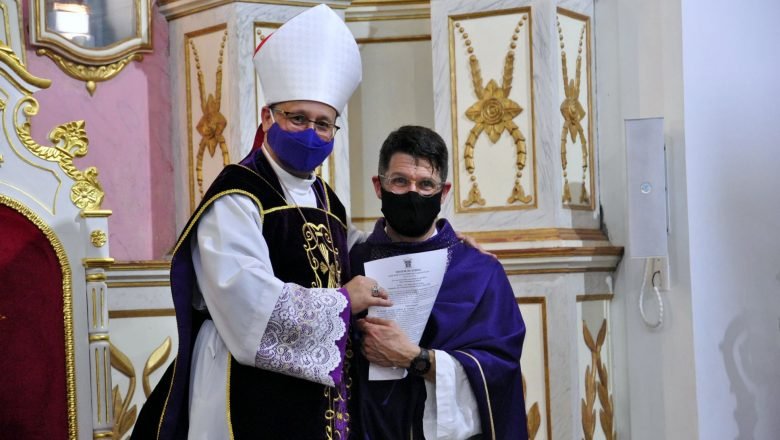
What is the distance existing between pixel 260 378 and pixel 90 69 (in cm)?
257

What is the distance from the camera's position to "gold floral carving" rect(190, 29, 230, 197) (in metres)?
5.06

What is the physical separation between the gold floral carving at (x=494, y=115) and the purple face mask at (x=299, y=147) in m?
2.12

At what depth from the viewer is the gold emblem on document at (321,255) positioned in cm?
303

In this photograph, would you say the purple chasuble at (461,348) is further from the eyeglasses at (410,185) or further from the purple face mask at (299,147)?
the purple face mask at (299,147)

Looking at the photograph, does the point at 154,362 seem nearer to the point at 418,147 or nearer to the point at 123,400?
the point at 123,400

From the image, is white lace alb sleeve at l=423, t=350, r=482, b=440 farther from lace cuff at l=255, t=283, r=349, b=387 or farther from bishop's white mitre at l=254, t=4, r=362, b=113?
bishop's white mitre at l=254, t=4, r=362, b=113

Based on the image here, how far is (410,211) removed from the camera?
3.16m

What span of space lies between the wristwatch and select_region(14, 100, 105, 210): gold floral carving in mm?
1322

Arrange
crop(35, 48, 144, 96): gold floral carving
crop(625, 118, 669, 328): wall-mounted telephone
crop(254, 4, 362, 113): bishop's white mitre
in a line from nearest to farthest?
1. crop(254, 4, 362, 113): bishop's white mitre
2. crop(625, 118, 669, 328): wall-mounted telephone
3. crop(35, 48, 144, 96): gold floral carving

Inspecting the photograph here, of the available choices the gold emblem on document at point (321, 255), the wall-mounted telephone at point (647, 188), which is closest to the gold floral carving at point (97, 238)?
the gold emblem on document at point (321, 255)

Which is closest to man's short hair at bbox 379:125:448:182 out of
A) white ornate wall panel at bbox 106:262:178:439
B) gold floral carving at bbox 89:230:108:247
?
gold floral carving at bbox 89:230:108:247

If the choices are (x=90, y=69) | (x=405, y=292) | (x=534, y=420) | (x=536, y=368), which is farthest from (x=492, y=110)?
(x=405, y=292)

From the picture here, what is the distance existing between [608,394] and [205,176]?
2.00m

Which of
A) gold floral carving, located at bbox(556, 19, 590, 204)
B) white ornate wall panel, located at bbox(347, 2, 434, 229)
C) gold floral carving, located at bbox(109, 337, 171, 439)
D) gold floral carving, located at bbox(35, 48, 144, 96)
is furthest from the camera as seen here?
white ornate wall panel, located at bbox(347, 2, 434, 229)
